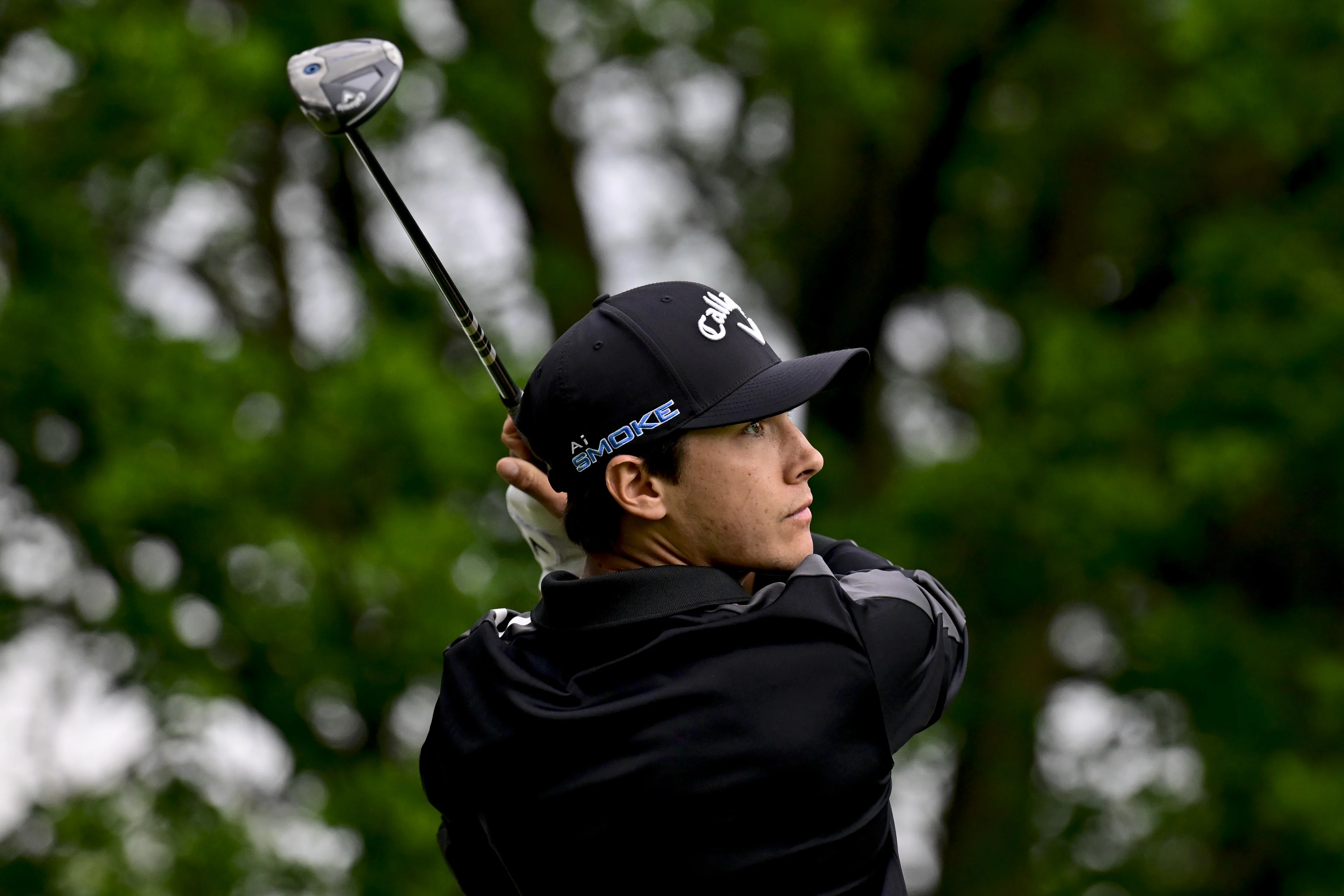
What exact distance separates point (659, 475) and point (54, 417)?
22.6ft

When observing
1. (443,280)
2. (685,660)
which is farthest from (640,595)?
(443,280)

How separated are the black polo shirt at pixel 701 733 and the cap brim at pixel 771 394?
220mm

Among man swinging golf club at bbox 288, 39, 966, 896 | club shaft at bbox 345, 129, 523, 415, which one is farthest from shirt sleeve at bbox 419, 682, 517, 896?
club shaft at bbox 345, 129, 523, 415

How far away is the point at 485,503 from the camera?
8.61m

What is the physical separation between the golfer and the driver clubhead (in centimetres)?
89

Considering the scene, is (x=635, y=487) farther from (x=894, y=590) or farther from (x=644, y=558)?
(x=894, y=590)

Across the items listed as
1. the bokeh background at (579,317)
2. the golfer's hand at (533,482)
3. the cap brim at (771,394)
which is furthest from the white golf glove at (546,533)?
the bokeh background at (579,317)

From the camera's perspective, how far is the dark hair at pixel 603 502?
2297mm

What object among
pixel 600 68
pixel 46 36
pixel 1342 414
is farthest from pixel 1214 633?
pixel 46 36

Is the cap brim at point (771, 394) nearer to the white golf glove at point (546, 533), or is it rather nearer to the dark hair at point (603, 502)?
the dark hair at point (603, 502)

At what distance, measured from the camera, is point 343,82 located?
306 centimetres

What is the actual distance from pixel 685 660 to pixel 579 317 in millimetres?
7555

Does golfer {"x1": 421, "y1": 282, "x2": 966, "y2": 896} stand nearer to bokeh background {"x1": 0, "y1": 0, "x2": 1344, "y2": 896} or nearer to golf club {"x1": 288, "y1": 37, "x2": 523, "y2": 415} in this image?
golf club {"x1": 288, "y1": 37, "x2": 523, "y2": 415}

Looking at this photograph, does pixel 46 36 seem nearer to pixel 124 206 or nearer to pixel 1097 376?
pixel 124 206
